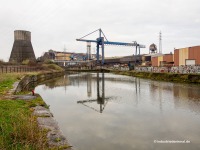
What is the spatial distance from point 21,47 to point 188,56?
49044 millimetres

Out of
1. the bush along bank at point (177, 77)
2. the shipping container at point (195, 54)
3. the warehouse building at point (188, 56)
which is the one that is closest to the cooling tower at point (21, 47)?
the bush along bank at point (177, 77)

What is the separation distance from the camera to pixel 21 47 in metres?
60.8

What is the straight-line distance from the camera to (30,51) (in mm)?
63000

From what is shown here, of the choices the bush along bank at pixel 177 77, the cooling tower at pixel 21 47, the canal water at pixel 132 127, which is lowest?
the canal water at pixel 132 127

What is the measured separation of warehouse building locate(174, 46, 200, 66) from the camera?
101ft

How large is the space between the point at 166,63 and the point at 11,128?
3903 centimetres

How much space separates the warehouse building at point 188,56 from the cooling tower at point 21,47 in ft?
→ 151

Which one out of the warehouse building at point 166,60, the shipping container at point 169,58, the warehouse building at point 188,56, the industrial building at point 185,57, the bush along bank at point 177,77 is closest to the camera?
the bush along bank at point 177,77

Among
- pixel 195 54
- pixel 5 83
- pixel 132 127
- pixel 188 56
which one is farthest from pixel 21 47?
pixel 132 127

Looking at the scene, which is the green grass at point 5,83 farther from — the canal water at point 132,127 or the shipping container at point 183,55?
the shipping container at point 183,55

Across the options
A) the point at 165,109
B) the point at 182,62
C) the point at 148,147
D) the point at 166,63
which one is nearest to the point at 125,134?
the point at 148,147

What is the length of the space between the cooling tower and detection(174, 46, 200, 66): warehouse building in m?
46.0

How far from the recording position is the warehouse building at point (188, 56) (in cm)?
3092

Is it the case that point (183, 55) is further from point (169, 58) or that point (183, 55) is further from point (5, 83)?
point (5, 83)
